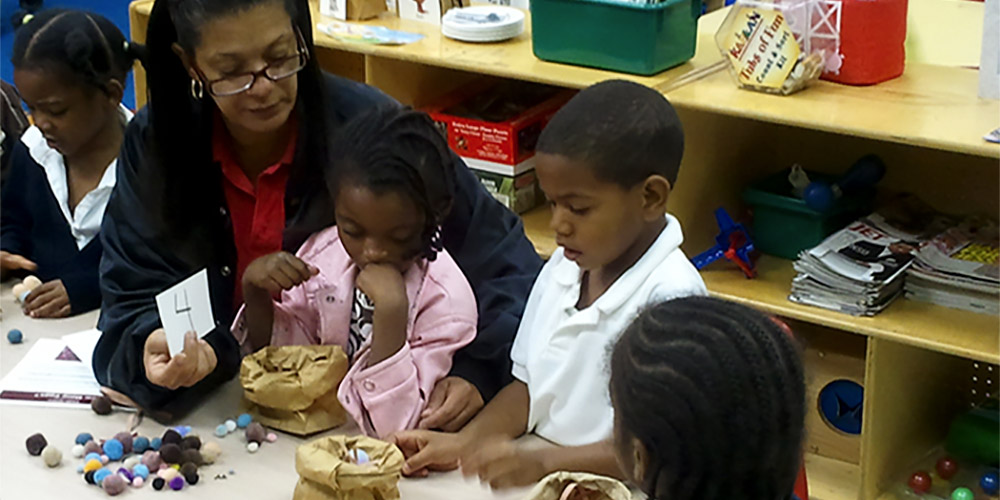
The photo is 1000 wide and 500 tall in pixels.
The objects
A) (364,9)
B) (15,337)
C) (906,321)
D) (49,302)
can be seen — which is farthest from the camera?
(364,9)

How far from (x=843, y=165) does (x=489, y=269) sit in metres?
1.16

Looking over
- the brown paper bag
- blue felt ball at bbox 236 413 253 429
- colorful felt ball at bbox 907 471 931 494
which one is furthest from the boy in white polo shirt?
the brown paper bag

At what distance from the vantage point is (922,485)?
2346 mm

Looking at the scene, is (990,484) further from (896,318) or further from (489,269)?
(489,269)

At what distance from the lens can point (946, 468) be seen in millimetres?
2396

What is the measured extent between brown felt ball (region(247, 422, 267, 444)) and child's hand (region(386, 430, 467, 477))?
0.56 feet

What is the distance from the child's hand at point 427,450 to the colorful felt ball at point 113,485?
1.04ft

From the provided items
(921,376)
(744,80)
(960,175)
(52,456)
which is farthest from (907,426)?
(52,456)

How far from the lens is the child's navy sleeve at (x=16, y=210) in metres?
2.16

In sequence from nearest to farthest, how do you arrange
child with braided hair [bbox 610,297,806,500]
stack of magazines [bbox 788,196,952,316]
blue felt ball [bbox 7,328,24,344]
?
child with braided hair [bbox 610,297,806,500] < blue felt ball [bbox 7,328,24,344] < stack of magazines [bbox 788,196,952,316]

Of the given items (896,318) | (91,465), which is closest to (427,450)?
(91,465)

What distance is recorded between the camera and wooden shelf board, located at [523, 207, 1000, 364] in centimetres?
215

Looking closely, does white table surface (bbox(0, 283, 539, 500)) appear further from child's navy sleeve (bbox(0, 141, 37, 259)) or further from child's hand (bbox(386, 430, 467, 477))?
child's navy sleeve (bbox(0, 141, 37, 259))

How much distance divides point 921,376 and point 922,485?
203 mm
